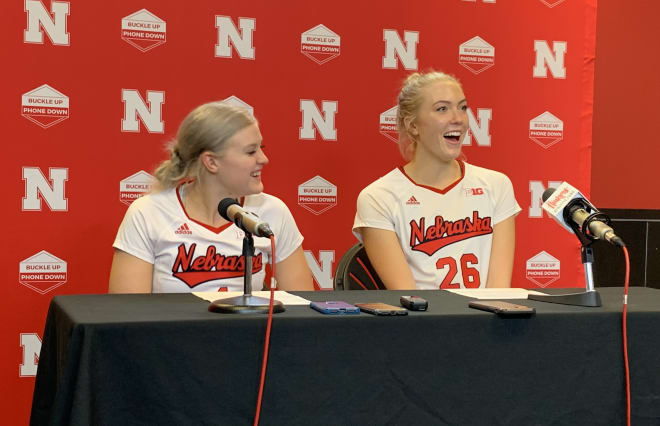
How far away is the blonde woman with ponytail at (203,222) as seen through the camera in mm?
2545

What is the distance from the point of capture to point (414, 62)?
3594mm

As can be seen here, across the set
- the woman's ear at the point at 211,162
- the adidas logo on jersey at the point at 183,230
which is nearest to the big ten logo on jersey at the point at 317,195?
the woman's ear at the point at 211,162

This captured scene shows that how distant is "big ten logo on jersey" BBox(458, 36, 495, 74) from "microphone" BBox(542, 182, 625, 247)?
1.84 metres

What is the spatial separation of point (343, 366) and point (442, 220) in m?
1.33

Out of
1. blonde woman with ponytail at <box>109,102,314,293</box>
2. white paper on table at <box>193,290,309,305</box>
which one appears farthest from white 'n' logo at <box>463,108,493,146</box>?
white paper on table at <box>193,290,309,305</box>

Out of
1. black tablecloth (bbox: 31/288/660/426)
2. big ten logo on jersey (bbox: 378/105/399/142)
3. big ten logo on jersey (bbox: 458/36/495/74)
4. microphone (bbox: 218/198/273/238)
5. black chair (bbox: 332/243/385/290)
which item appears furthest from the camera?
big ten logo on jersey (bbox: 458/36/495/74)

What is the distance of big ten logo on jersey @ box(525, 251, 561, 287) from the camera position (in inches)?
148

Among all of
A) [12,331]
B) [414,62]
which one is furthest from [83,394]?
[414,62]

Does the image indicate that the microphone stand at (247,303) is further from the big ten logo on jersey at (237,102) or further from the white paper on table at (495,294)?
the big ten logo on jersey at (237,102)

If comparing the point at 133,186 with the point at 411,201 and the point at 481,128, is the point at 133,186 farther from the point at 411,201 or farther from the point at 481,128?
the point at 481,128

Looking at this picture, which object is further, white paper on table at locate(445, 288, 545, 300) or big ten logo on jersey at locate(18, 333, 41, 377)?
big ten logo on jersey at locate(18, 333, 41, 377)

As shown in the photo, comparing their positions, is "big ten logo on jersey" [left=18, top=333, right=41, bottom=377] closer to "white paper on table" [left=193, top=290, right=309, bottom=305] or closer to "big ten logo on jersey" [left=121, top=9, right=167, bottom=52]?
"big ten logo on jersey" [left=121, top=9, right=167, bottom=52]

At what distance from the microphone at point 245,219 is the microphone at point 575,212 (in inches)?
27.6

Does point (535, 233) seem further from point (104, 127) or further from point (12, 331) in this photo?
point (12, 331)
